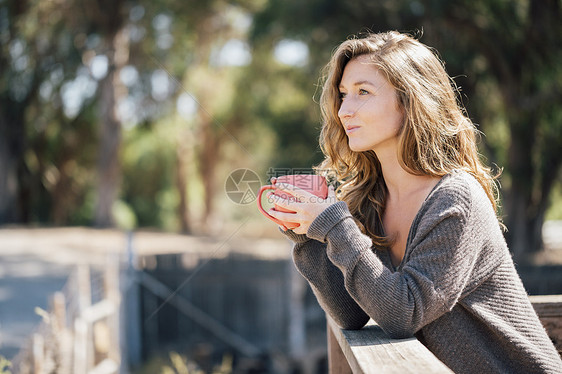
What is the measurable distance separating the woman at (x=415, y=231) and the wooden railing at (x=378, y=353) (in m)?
0.05

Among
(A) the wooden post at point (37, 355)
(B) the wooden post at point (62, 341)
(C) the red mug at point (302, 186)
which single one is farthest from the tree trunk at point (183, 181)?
(C) the red mug at point (302, 186)

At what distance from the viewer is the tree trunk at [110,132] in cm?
1467

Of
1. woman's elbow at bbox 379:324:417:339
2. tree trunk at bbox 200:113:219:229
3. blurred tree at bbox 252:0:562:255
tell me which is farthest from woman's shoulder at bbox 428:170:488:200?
tree trunk at bbox 200:113:219:229

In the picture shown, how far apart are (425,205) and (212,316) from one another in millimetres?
9046

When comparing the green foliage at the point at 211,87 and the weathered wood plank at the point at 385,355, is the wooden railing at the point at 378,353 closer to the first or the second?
the weathered wood plank at the point at 385,355

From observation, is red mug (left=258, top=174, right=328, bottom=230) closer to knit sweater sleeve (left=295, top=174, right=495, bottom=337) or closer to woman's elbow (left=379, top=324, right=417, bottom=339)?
knit sweater sleeve (left=295, top=174, right=495, bottom=337)

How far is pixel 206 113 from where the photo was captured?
375 cm

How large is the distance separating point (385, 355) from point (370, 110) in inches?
24.6

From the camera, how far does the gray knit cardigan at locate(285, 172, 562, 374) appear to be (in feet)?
3.92

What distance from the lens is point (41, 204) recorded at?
19.4 meters

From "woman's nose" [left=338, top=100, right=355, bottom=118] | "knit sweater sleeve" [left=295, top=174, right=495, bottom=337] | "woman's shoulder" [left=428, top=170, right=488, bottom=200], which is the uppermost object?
"woman's nose" [left=338, top=100, right=355, bottom=118]

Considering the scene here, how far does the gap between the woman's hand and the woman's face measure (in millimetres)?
204

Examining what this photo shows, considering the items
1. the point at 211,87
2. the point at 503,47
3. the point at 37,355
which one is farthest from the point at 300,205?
the point at 211,87

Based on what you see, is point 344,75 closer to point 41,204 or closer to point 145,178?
point 41,204
